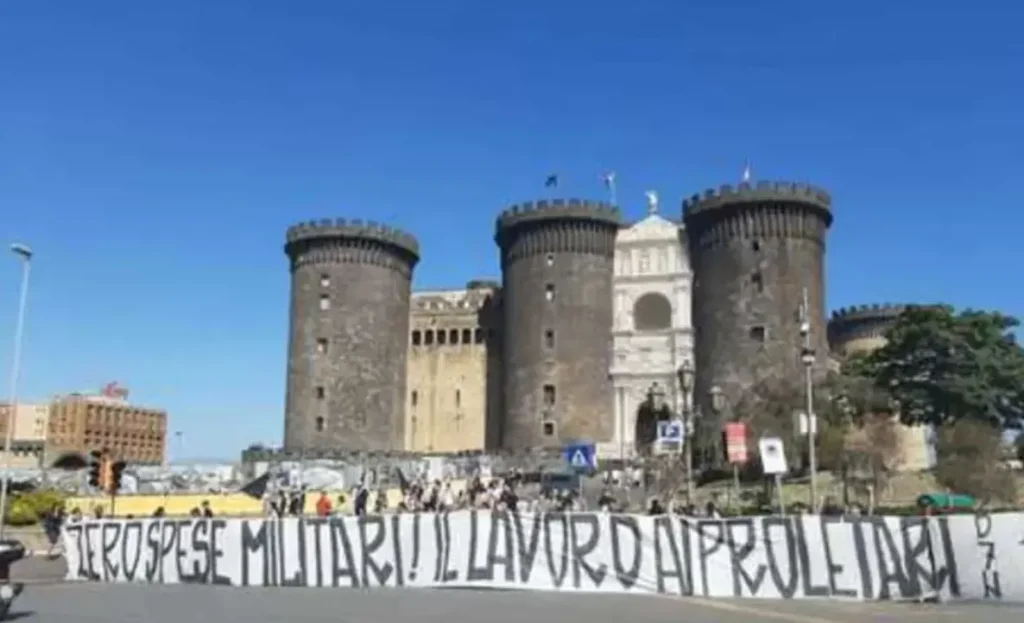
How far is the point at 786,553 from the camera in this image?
16359 mm

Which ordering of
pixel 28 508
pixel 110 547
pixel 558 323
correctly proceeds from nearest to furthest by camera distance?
pixel 110 547, pixel 28 508, pixel 558 323

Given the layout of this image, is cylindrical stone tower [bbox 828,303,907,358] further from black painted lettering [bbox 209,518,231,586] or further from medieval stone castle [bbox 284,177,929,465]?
black painted lettering [bbox 209,518,231,586]

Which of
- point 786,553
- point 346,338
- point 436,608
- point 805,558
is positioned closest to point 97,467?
point 436,608

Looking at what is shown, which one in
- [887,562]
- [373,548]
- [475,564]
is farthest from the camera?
[373,548]

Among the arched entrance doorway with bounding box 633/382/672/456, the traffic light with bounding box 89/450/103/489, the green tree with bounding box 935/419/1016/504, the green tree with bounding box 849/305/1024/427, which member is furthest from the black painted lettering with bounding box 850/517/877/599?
the arched entrance doorway with bounding box 633/382/672/456

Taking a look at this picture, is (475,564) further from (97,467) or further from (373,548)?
(97,467)

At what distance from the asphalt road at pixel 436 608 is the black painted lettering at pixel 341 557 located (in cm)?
86

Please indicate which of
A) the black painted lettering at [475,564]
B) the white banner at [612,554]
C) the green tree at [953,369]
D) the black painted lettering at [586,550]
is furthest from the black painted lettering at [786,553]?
the green tree at [953,369]

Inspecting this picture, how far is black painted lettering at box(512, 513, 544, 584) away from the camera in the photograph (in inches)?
685

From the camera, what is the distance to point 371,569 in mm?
18078

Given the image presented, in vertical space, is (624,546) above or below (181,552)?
above

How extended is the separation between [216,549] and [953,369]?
43.5 meters

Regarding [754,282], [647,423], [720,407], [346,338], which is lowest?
[720,407]

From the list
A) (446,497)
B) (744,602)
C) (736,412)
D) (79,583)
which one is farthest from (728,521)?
(736,412)
